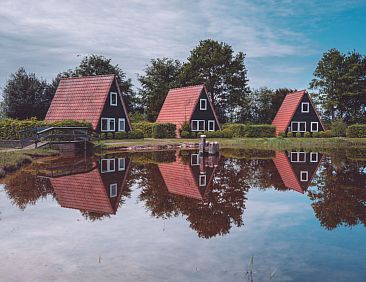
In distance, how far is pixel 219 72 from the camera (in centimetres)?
5922

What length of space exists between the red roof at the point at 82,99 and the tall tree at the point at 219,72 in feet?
64.2

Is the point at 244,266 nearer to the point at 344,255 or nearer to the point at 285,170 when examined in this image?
the point at 344,255

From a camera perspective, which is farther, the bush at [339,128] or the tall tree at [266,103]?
the tall tree at [266,103]

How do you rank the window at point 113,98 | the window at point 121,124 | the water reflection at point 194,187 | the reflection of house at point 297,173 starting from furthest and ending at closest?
the window at point 121,124, the window at point 113,98, the reflection of house at point 297,173, the water reflection at point 194,187

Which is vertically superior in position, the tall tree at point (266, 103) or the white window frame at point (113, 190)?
the tall tree at point (266, 103)

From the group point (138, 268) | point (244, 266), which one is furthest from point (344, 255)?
point (138, 268)

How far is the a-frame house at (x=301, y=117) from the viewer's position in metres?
54.1

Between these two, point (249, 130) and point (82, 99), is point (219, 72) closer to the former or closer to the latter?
point (249, 130)

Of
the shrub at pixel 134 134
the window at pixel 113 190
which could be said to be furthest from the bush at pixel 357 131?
the window at pixel 113 190

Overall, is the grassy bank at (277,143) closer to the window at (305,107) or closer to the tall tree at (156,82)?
the window at (305,107)

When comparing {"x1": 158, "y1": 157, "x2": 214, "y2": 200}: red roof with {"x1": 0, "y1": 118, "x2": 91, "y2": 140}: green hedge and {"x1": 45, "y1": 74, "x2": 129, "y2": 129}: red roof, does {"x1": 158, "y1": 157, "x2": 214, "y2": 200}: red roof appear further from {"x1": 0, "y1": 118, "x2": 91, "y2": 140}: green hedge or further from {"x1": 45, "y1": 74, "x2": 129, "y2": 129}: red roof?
{"x1": 45, "y1": 74, "x2": 129, "y2": 129}: red roof

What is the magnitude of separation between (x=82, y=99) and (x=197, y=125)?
14.3 meters

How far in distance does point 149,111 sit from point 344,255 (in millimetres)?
55588

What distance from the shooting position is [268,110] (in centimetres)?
6575
